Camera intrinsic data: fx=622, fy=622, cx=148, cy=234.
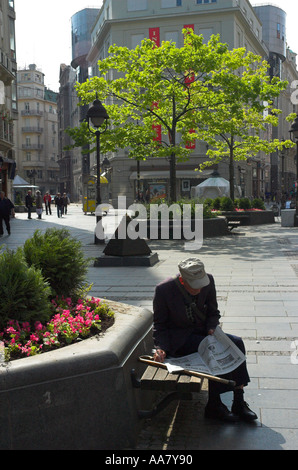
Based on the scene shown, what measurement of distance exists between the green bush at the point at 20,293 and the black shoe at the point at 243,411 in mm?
1451

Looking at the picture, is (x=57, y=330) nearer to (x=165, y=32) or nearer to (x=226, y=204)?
(x=226, y=204)

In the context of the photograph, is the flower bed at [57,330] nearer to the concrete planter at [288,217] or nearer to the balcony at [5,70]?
the concrete planter at [288,217]

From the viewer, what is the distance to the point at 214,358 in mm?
4301

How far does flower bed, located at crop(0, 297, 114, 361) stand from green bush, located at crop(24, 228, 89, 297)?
0.26 meters

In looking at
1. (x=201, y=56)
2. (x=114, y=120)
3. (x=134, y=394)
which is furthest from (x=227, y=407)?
(x=114, y=120)

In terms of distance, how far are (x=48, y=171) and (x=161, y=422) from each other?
10817 cm

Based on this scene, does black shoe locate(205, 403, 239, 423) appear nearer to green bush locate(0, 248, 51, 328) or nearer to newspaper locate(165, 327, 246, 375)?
newspaper locate(165, 327, 246, 375)

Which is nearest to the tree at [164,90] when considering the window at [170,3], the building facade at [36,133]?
the window at [170,3]

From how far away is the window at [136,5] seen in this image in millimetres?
54509

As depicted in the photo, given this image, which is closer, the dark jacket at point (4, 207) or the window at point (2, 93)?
the dark jacket at point (4, 207)

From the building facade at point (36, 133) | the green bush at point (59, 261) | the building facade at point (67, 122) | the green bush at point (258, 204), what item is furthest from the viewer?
the building facade at point (36, 133)

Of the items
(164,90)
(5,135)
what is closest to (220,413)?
(164,90)

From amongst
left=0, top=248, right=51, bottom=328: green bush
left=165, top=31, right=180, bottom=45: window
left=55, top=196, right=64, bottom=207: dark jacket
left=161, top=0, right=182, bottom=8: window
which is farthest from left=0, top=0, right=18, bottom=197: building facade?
left=0, top=248, right=51, bottom=328: green bush
